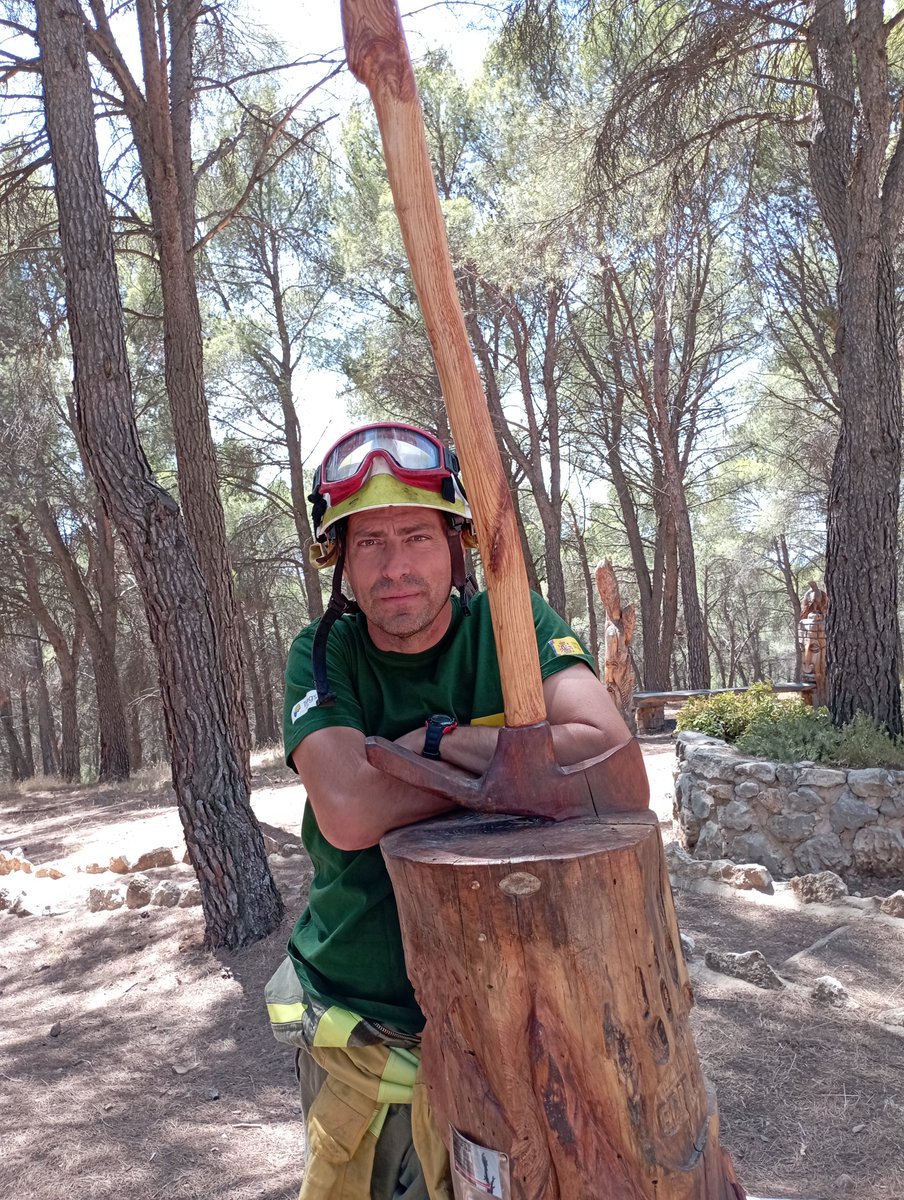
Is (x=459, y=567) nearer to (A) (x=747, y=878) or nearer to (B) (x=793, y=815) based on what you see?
(A) (x=747, y=878)

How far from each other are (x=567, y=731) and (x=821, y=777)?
17.4 ft

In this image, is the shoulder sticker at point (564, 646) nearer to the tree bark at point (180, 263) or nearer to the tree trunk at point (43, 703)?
the tree bark at point (180, 263)

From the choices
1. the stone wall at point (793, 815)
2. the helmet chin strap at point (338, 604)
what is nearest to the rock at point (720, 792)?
the stone wall at point (793, 815)

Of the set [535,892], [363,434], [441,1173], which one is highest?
[363,434]

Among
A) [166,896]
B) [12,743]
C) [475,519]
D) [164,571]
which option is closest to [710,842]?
[166,896]

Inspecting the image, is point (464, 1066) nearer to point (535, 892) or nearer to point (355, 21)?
point (535, 892)

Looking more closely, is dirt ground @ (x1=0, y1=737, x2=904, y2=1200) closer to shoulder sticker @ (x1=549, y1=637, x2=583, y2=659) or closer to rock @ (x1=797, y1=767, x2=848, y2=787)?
rock @ (x1=797, y1=767, x2=848, y2=787)

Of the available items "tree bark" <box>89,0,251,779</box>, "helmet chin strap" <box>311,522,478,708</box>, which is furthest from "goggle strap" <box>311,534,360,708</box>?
"tree bark" <box>89,0,251,779</box>

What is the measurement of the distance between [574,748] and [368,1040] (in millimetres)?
575

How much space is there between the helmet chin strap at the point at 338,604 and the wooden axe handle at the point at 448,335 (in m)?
0.25

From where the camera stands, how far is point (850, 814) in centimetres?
612

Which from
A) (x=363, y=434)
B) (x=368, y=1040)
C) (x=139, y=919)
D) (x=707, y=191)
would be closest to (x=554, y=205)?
(x=707, y=191)

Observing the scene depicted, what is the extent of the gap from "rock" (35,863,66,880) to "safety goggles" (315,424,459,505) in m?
6.13

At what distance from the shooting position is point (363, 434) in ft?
5.55
